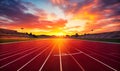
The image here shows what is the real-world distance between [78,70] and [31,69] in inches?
126

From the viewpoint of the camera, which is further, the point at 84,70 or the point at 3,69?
the point at 3,69

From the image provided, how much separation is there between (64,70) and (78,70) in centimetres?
91

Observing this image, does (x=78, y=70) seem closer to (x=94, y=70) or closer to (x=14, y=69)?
(x=94, y=70)

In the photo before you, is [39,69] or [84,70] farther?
[39,69]

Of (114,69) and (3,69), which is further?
(3,69)

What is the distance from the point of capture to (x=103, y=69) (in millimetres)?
6797

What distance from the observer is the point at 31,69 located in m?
7.14

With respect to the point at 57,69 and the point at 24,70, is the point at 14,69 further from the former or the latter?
the point at 57,69

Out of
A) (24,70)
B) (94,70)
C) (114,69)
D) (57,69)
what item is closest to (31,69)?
(24,70)

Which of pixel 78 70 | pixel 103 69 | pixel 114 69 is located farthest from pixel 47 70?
pixel 114 69

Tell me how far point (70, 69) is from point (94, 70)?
1540 mm

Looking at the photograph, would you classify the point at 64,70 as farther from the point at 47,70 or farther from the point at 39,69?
the point at 39,69

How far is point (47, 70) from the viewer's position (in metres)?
6.87

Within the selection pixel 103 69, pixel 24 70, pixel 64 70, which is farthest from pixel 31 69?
pixel 103 69
